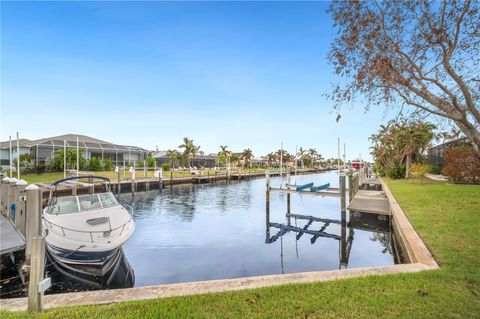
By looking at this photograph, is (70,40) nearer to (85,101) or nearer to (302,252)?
(85,101)

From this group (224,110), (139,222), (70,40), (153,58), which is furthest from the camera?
(224,110)

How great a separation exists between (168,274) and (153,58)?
55.5 ft

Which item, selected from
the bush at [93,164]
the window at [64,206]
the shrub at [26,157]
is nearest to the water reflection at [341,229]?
the window at [64,206]

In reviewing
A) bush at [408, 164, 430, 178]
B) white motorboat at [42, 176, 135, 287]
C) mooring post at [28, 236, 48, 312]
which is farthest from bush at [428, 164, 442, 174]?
mooring post at [28, 236, 48, 312]

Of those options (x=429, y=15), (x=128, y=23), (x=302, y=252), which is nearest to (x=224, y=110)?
(x=128, y=23)

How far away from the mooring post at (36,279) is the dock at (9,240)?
526 cm

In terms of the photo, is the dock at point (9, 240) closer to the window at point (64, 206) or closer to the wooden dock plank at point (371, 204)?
the window at point (64, 206)

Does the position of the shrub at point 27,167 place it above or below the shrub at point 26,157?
below

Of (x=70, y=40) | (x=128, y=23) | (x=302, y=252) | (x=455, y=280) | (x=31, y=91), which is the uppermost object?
(x=128, y=23)

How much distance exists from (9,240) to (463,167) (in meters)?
31.1

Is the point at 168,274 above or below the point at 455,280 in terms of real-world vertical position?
below

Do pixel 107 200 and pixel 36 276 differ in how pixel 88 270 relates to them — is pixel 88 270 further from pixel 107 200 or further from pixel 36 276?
pixel 36 276

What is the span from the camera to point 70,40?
1486cm

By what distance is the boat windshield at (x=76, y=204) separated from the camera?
8.80 m
